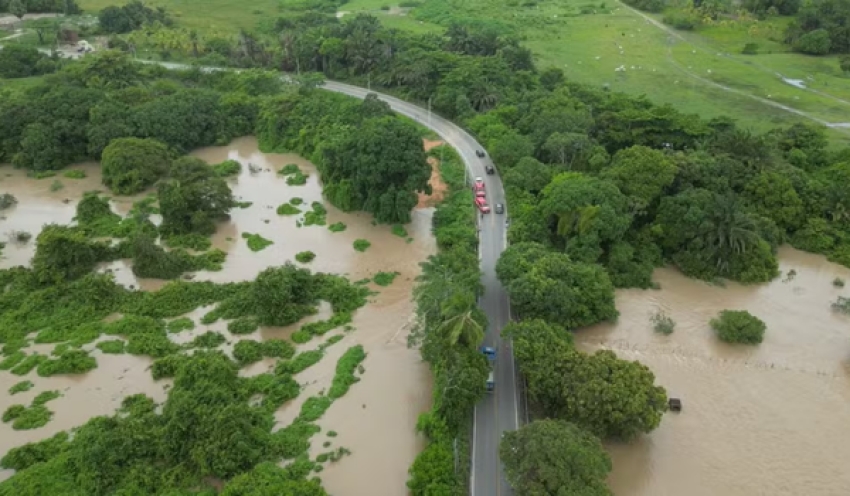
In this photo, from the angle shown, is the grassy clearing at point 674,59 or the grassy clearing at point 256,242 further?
the grassy clearing at point 674,59

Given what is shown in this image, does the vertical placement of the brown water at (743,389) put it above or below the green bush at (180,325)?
above

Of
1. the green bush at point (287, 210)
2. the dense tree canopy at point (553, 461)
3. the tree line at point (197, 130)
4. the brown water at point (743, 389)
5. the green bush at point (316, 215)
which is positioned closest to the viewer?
the dense tree canopy at point (553, 461)

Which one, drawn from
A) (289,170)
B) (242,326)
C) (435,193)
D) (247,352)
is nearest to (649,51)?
(435,193)

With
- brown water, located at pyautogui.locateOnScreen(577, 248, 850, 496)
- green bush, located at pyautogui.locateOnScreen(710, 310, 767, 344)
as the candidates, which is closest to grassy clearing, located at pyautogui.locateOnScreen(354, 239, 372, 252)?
brown water, located at pyautogui.locateOnScreen(577, 248, 850, 496)

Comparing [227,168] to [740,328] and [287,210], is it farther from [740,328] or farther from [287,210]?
[740,328]

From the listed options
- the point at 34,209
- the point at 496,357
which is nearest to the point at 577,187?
the point at 496,357

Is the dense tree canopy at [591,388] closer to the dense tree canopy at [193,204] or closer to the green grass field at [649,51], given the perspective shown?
the dense tree canopy at [193,204]

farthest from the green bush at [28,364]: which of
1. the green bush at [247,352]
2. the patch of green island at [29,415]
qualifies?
the green bush at [247,352]
